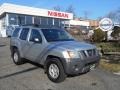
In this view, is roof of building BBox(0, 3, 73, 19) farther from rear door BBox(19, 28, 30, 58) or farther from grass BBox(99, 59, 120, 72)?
grass BBox(99, 59, 120, 72)

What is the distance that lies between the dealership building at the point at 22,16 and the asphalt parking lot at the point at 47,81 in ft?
77.4

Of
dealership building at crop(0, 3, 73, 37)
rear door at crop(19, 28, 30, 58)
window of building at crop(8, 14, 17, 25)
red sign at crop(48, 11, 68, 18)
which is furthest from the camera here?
red sign at crop(48, 11, 68, 18)

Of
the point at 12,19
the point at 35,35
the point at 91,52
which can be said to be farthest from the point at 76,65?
the point at 12,19

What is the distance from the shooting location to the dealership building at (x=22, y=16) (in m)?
36.6

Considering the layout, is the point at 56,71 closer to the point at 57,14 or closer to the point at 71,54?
the point at 71,54

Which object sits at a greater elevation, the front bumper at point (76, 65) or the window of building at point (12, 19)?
the window of building at point (12, 19)

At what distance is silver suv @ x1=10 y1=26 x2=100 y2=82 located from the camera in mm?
7508

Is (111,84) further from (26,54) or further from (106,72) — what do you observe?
(26,54)

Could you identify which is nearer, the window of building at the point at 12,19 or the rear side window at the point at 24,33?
the rear side window at the point at 24,33

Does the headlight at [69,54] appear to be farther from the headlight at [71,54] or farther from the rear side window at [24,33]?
the rear side window at [24,33]

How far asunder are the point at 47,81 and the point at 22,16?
31.9 metres

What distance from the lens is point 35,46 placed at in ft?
29.7

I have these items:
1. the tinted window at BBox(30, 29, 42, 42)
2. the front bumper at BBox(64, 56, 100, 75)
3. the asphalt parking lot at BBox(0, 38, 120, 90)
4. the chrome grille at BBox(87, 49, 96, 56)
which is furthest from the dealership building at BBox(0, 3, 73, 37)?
the front bumper at BBox(64, 56, 100, 75)

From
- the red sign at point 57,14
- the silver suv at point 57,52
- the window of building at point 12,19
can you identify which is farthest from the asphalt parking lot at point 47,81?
the red sign at point 57,14
